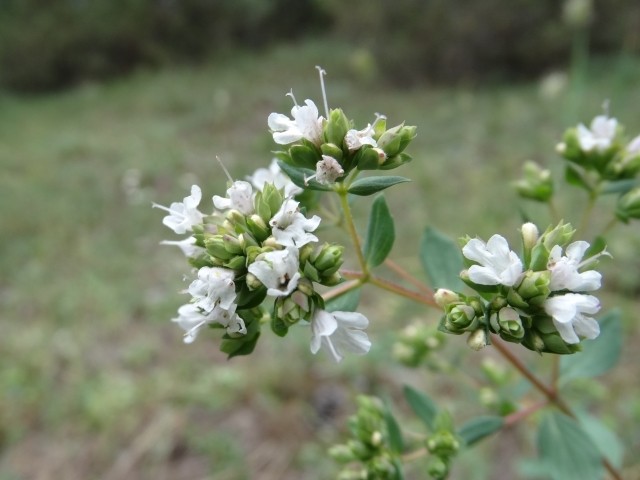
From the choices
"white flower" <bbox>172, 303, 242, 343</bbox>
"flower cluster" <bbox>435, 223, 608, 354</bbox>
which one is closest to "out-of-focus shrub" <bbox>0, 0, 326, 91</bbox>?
"white flower" <bbox>172, 303, 242, 343</bbox>

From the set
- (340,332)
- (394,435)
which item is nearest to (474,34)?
(394,435)

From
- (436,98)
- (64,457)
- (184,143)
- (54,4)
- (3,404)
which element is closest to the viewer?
(64,457)

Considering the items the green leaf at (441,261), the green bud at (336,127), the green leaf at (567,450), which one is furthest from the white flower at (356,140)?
the green leaf at (567,450)

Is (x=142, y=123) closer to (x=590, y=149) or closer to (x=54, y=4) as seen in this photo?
(x=54, y=4)

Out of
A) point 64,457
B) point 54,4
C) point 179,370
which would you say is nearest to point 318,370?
point 179,370

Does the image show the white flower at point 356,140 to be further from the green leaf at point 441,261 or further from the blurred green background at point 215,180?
the blurred green background at point 215,180

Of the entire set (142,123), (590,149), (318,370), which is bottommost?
(142,123)
